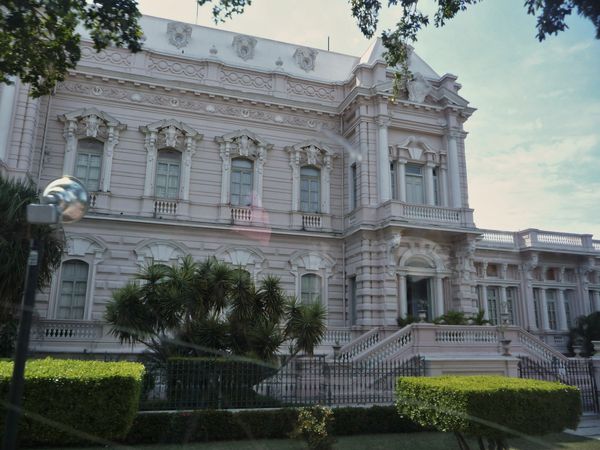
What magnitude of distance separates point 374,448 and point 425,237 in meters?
11.5

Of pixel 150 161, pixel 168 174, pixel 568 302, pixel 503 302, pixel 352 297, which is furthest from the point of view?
pixel 568 302

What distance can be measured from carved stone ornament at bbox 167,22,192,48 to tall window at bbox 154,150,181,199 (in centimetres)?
526

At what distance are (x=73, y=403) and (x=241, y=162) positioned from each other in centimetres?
1456

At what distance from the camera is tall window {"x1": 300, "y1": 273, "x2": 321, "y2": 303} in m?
20.5

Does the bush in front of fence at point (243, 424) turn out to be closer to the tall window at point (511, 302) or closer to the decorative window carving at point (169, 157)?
the decorative window carving at point (169, 157)

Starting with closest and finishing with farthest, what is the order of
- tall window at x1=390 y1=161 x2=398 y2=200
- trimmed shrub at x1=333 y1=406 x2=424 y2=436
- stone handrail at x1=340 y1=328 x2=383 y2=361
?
trimmed shrub at x1=333 y1=406 x2=424 y2=436, stone handrail at x1=340 y1=328 x2=383 y2=361, tall window at x1=390 y1=161 x2=398 y2=200

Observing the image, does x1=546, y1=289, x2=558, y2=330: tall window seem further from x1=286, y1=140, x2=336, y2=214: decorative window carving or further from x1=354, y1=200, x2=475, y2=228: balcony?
x1=286, y1=140, x2=336, y2=214: decorative window carving

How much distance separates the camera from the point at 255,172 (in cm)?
2111

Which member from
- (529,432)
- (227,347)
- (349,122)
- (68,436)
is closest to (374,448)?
(529,432)

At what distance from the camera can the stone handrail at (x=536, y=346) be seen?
17.2m

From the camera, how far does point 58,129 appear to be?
18969 mm

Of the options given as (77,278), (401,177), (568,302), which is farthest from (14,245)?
(568,302)

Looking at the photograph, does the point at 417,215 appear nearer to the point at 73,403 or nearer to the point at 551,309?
the point at 551,309

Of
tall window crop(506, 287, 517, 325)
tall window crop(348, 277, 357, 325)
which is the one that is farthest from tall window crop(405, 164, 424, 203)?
tall window crop(506, 287, 517, 325)
